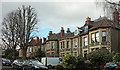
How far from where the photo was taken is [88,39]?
38.3m

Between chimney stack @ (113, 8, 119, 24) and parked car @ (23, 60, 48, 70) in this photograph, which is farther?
parked car @ (23, 60, 48, 70)

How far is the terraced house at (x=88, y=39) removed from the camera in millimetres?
33594

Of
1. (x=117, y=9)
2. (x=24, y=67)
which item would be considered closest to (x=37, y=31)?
(x=24, y=67)

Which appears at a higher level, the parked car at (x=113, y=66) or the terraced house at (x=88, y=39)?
the terraced house at (x=88, y=39)

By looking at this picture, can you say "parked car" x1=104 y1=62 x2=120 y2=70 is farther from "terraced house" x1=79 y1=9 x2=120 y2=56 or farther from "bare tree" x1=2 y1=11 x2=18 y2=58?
"bare tree" x1=2 y1=11 x2=18 y2=58

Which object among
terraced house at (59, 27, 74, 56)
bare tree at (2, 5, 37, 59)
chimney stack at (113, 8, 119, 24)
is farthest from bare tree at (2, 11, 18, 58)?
chimney stack at (113, 8, 119, 24)

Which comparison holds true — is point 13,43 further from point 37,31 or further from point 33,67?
point 33,67

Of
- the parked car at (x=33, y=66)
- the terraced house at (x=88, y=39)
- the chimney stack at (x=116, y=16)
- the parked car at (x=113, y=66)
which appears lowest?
the parked car at (x=33, y=66)

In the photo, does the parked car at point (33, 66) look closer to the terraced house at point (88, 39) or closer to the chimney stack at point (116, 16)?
the terraced house at point (88, 39)

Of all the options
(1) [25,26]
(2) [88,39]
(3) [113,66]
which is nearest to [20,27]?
(1) [25,26]

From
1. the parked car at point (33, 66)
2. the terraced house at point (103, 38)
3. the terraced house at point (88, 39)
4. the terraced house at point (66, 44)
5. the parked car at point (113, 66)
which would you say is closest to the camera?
the parked car at point (113, 66)

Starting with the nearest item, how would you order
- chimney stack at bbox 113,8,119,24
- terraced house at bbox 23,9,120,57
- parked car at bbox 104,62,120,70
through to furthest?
parked car at bbox 104,62,120,70
chimney stack at bbox 113,8,119,24
terraced house at bbox 23,9,120,57

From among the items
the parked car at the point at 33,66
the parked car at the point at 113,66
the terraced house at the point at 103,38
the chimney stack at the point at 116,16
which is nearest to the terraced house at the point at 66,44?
the terraced house at the point at 103,38

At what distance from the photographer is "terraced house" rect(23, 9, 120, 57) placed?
110ft
